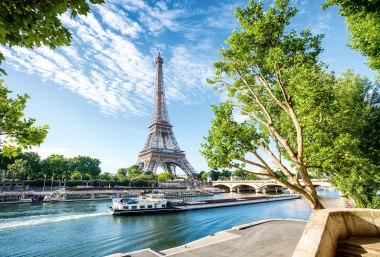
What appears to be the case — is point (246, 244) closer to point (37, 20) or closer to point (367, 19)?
point (367, 19)

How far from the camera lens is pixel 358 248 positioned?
5746 millimetres

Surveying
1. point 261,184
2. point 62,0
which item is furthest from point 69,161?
point 62,0

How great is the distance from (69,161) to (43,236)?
268 feet

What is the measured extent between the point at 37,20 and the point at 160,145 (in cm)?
9823

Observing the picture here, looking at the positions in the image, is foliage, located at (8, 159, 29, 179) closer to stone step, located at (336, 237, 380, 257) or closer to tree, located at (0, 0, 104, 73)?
tree, located at (0, 0, 104, 73)

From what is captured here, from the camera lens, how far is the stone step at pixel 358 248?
5508 mm

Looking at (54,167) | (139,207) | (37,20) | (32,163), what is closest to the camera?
(37,20)

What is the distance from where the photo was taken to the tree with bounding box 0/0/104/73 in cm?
371

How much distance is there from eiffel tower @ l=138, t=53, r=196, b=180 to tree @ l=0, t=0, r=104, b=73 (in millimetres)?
91403

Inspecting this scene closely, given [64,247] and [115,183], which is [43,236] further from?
[115,183]

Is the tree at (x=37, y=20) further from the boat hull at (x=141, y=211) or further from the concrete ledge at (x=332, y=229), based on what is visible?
the boat hull at (x=141, y=211)

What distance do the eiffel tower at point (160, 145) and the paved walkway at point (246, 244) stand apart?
79.1m

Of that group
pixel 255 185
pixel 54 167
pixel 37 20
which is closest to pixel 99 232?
pixel 37 20

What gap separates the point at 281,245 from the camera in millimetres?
13664
